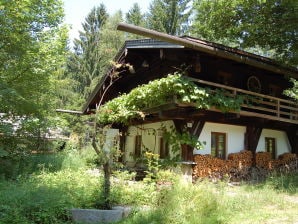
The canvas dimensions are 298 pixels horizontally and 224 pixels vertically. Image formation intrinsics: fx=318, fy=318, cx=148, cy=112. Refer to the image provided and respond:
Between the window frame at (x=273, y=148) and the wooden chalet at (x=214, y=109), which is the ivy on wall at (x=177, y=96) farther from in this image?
the window frame at (x=273, y=148)

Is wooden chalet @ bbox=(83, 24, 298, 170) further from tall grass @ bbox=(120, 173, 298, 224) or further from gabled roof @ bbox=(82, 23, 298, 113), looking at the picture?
tall grass @ bbox=(120, 173, 298, 224)

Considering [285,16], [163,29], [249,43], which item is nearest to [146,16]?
[163,29]

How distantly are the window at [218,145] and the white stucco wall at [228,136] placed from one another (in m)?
0.16

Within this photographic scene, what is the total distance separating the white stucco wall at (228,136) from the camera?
1317 centimetres

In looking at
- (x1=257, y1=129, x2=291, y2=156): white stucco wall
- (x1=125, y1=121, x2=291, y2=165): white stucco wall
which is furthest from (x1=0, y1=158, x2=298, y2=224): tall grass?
(x1=257, y1=129, x2=291, y2=156): white stucco wall

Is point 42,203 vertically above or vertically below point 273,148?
below

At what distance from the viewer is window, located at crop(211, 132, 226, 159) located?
13.5 meters

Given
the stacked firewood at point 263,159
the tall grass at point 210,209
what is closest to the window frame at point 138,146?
the stacked firewood at point 263,159

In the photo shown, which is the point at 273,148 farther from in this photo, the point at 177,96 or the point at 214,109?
the point at 177,96

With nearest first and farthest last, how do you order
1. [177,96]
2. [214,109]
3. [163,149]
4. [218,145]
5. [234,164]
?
[177,96]
[214,109]
[234,164]
[218,145]
[163,149]

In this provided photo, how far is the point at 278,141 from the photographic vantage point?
16062 mm

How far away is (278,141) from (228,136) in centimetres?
375

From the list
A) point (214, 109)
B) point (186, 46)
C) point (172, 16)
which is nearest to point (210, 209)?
point (214, 109)

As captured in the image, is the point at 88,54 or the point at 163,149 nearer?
the point at 163,149
